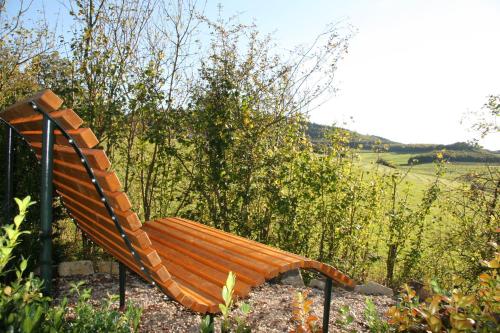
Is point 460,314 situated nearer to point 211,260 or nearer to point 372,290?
point 211,260

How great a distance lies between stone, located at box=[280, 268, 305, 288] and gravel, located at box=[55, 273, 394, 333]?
0.11m

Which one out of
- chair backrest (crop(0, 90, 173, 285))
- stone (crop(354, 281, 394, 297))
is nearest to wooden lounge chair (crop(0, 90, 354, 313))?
chair backrest (crop(0, 90, 173, 285))

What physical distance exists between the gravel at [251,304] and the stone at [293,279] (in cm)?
11

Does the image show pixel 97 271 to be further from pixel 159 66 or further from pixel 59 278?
pixel 159 66

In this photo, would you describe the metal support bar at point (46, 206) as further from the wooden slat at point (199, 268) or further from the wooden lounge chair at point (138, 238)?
the wooden slat at point (199, 268)

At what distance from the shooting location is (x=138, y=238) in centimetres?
191

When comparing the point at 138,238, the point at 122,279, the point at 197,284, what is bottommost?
the point at 122,279

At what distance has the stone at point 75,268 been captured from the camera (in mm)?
4320

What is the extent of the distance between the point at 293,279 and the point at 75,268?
8.27 ft

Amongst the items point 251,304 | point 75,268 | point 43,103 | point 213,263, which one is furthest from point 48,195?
point 75,268

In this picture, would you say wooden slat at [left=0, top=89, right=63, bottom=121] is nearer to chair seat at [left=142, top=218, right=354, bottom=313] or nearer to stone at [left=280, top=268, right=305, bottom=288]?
chair seat at [left=142, top=218, right=354, bottom=313]

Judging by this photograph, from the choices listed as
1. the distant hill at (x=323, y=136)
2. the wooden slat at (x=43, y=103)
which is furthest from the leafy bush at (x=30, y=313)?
the distant hill at (x=323, y=136)

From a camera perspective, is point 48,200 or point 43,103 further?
point 48,200

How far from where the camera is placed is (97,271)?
177 inches
